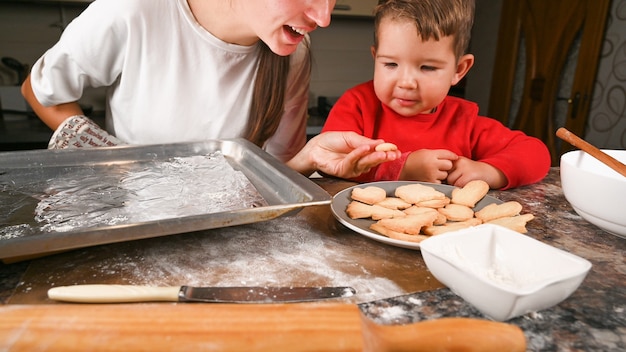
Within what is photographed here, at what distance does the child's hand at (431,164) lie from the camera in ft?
3.48

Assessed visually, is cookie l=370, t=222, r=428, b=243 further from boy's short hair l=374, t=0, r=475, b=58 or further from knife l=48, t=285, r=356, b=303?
boy's short hair l=374, t=0, r=475, b=58

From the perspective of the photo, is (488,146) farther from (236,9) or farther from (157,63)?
(157,63)

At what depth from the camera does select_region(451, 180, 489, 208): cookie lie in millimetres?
873

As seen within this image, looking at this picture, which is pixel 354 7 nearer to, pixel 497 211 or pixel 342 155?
pixel 342 155

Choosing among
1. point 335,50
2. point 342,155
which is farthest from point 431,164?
point 335,50

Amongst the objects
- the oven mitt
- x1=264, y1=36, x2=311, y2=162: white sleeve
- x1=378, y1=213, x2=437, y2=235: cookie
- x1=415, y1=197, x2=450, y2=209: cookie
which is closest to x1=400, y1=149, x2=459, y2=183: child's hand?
x1=415, y1=197, x2=450, y2=209: cookie

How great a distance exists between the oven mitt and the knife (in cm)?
67

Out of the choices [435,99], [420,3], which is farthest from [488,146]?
[420,3]

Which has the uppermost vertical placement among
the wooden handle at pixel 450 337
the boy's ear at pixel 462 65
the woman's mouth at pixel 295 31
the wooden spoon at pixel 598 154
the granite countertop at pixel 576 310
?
the woman's mouth at pixel 295 31

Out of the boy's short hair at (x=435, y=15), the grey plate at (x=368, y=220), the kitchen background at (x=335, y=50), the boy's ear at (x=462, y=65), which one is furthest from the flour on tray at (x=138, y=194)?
the kitchen background at (x=335, y=50)

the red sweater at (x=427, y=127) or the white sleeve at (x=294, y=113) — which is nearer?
the red sweater at (x=427, y=127)

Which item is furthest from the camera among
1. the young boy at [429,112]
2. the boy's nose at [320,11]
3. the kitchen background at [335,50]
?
the kitchen background at [335,50]

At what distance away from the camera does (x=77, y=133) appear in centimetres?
114

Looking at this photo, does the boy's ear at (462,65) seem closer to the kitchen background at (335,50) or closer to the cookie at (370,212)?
the cookie at (370,212)
